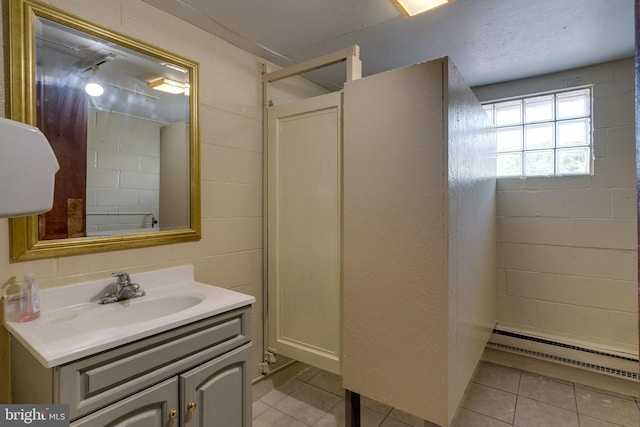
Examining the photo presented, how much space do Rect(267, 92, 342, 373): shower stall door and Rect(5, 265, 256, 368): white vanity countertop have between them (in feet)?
1.97

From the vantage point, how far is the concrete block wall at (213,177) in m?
1.33

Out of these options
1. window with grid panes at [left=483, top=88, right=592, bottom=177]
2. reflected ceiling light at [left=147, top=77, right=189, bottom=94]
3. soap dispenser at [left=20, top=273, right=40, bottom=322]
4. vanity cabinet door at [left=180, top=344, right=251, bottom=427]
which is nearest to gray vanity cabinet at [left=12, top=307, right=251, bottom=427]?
vanity cabinet door at [left=180, top=344, right=251, bottom=427]

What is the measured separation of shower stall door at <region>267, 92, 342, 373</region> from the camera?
1.84m

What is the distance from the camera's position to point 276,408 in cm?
203

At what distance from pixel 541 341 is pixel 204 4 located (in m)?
3.23

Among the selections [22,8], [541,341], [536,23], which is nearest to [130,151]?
[22,8]

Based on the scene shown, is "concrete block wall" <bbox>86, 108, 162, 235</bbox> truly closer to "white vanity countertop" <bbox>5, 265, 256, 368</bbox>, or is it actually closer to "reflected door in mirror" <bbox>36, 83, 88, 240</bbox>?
"reflected door in mirror" <bbox>36, 83, 88, 240</bbox>

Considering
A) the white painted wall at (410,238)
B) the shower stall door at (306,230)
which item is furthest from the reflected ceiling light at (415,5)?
the shower stall door at (306,230)

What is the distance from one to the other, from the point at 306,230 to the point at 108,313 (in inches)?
43.3

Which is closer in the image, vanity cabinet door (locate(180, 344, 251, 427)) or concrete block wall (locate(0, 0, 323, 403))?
vanity cabinet door (locate(180, 344, 251, 427))

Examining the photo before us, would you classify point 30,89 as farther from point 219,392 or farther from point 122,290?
point 219,392

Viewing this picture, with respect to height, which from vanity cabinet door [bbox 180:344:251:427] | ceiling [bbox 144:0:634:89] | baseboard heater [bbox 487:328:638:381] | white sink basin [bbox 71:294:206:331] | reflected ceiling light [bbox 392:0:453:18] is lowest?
baseboard heater [bbox 487:328:638:381]

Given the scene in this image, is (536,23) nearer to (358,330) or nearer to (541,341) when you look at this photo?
(358,330)

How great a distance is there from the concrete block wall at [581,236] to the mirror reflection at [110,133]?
2.52 meters
